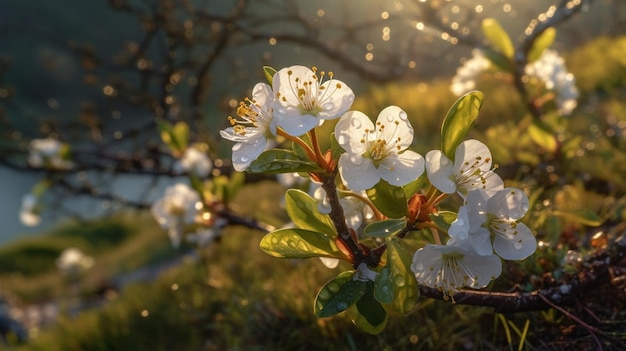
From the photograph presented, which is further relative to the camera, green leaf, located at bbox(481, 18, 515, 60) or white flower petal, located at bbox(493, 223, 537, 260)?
green leaf, located at bbox(481, 18, 515, 60)

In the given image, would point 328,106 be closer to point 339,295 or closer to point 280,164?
point 280,164

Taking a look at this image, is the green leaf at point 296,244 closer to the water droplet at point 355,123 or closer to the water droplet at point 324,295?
the water droplet at point 324,295

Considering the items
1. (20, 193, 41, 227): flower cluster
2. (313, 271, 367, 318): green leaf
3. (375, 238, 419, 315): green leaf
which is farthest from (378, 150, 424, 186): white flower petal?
(20, 193, 41, 227): flower cluster

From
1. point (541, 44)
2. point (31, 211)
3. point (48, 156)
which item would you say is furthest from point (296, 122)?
point (31, 211)

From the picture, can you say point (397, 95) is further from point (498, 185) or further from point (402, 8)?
point (498, 185)

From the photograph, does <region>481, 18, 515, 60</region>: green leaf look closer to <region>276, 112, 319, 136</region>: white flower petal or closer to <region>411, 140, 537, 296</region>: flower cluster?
<region>411, 140, 537, 296</region>: flower cluster

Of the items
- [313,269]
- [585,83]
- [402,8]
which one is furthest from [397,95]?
[313,269]
